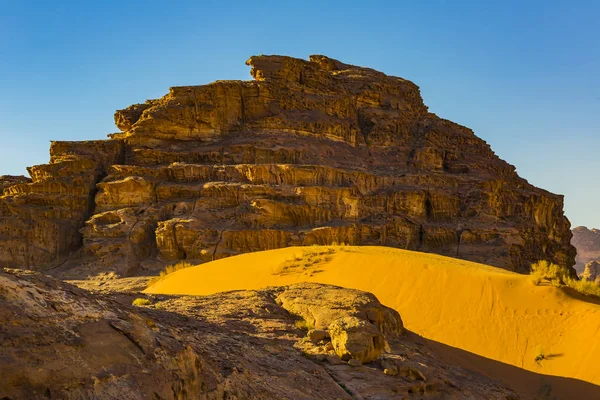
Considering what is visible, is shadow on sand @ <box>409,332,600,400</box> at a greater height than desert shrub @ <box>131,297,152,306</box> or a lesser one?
lesser

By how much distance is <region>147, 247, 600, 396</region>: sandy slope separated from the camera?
9852mm

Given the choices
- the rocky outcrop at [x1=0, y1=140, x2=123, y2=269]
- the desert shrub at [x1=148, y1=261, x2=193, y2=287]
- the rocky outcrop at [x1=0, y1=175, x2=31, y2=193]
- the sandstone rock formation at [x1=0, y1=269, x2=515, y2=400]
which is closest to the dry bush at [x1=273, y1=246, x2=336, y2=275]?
the desert shrub at [x1=148, y1=261, x2=193, y2=287]

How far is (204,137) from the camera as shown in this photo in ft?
115

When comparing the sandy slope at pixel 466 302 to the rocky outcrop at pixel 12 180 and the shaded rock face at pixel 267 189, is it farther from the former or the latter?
the rocky outcrop at pixel 12 180

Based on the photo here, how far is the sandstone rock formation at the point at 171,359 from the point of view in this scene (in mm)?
3012

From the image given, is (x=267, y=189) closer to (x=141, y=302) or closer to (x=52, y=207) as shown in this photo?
(x=52, y=207)

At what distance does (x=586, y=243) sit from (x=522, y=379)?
121679 mm

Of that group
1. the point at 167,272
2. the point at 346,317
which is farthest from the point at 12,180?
the point at 346,317

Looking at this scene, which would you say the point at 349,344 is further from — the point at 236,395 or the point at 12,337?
the point at 12,337

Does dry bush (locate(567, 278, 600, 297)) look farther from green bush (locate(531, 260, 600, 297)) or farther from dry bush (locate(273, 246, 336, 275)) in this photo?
dry bush (locate(273, 246, 336, 275))

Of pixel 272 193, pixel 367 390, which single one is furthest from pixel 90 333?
pixel 272 193

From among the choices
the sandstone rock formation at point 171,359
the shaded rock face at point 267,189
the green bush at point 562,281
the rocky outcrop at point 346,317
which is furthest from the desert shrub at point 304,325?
the shaded rock face at point 267,189

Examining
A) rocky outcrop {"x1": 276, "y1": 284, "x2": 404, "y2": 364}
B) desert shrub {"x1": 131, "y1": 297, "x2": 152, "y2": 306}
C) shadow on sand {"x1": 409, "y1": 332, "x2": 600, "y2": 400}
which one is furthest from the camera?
shadow on sand {"x1": 409, "y1": 332, "x2": 600, "y2": 400}

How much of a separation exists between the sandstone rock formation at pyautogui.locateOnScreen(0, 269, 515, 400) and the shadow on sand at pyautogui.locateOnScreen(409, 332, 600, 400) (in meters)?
1.51
